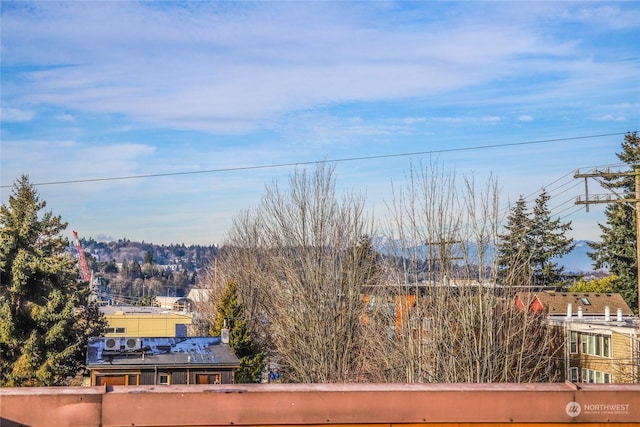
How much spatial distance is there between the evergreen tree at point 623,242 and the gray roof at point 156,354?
39.4m

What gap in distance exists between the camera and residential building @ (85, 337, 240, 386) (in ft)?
80.8

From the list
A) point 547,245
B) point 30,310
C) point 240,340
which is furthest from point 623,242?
point 30,310

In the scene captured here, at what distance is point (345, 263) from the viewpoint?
29.9 m

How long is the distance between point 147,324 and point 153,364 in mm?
35235

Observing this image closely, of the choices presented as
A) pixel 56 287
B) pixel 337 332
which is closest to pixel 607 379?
pixel 337 332

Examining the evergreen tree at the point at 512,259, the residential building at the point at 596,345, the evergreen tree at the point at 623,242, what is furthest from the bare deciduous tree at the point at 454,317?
the evergreen tree at the point at 623,242

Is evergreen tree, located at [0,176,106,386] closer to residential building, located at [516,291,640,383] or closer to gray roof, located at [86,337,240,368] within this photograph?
gray roof, located at [86,337,240,368]

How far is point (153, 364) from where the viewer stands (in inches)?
977

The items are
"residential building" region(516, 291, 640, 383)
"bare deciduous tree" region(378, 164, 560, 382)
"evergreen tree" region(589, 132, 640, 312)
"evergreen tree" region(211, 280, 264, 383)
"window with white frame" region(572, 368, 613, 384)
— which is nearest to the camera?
"bare deciduous tree" region(378, 164, 560, 382)

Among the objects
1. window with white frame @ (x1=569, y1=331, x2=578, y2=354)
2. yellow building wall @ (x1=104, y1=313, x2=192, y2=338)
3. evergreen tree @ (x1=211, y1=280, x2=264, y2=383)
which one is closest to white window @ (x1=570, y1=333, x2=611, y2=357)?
window with white frame @ (x1=569, y1=331, x2=578, y2=354)

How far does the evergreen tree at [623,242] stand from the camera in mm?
55438

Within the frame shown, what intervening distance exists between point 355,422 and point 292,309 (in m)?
24.7

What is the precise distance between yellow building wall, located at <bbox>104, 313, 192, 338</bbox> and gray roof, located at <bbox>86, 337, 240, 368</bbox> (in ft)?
105

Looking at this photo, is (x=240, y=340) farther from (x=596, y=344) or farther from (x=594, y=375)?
(x=594, y=375)
